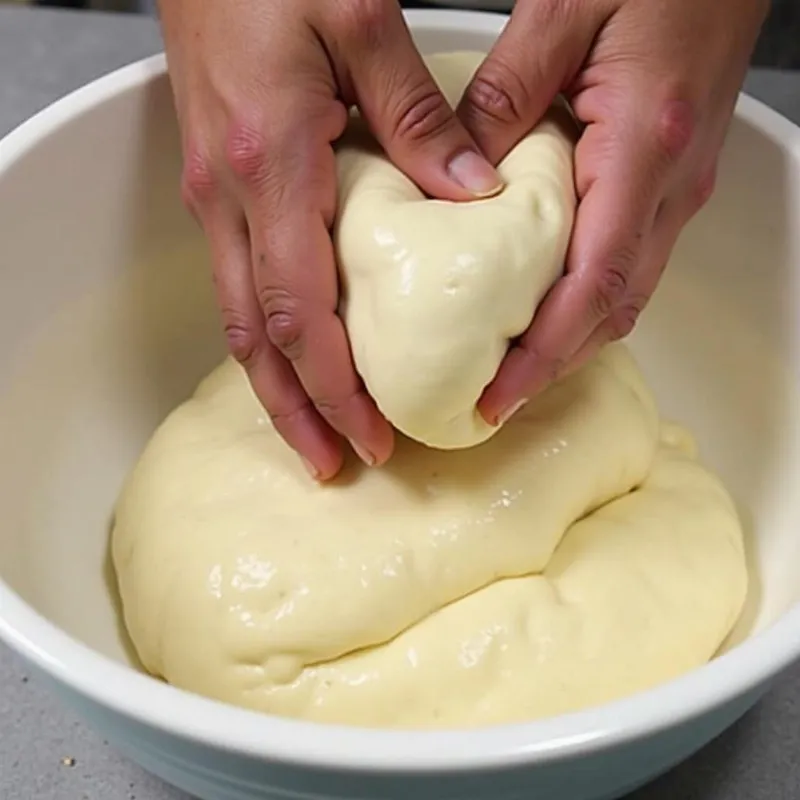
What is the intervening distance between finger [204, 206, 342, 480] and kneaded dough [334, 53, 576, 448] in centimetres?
6

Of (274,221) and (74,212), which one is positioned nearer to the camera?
(274,221)

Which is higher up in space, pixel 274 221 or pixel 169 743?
pixel 274 221

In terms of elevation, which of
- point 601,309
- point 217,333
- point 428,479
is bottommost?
point 217,333

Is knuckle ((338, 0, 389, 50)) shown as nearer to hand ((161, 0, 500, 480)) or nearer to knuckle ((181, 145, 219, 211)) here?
hand ((161, 0, 500, 480))

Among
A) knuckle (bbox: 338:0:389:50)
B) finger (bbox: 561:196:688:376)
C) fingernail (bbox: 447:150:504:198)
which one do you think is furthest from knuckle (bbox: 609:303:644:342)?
knuckle (bbox: 338:0:389:50)

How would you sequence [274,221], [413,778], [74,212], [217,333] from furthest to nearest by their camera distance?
[217,333] < [74,212] < [274,221] < [413,778]

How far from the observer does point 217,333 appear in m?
0.96

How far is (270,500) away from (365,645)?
0.35 feet

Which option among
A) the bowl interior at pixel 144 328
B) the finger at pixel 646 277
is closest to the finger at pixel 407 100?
the finger at pixel 646 277

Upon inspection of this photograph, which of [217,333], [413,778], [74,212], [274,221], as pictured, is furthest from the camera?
[217,333]

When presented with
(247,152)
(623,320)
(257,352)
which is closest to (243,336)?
(257,352)

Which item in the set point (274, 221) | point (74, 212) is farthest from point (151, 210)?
point (274, 221)

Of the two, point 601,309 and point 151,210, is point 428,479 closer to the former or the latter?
point 601,309

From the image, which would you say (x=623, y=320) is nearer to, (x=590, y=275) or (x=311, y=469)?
(x=590, y=275)
